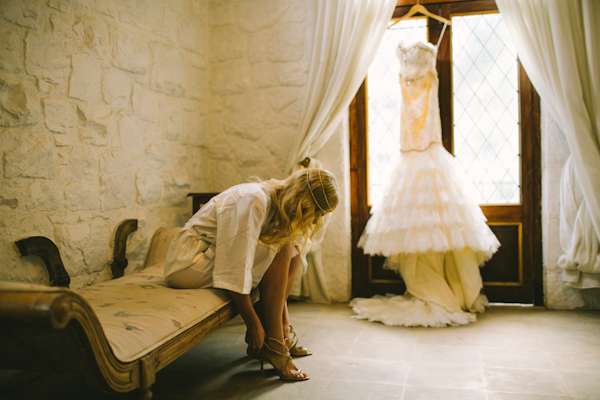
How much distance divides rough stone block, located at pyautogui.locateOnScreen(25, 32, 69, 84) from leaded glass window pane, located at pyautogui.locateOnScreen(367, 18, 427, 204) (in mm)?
2128

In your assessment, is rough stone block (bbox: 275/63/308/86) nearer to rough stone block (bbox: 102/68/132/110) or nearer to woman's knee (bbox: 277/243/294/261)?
rough stone block (bbox: 102/68/132/110)

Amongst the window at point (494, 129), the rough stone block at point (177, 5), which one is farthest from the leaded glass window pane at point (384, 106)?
the rough stone block at point (177, 5)

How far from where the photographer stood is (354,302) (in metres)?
3.44

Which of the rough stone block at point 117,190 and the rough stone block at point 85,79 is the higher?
the rough stone block at point 85,79

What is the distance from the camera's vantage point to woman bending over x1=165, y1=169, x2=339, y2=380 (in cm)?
194

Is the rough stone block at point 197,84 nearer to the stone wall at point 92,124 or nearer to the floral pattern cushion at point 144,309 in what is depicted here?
the stone wall at point 92,124

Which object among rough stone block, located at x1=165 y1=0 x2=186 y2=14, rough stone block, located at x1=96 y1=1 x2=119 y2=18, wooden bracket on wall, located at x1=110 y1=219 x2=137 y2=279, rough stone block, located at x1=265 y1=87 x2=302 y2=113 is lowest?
wooden bracket on wall, located at x1=110 y1=219 x2=137 y2=279

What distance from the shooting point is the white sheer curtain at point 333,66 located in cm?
331

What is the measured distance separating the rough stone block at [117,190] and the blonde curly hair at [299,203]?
1.06m

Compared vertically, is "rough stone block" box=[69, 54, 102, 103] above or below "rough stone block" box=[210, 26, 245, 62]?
below

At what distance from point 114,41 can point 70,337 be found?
78.9 inches

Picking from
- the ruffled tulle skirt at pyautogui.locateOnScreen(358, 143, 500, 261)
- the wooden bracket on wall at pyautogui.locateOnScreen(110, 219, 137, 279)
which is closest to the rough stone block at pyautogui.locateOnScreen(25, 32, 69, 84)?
the wooden bracket on wall at pyautogui.locateOnScreen(110, 219, 137, 279)

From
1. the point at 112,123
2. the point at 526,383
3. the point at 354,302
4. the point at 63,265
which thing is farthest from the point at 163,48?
the point at 526,383

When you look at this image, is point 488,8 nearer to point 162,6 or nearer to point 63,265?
point 162,6
